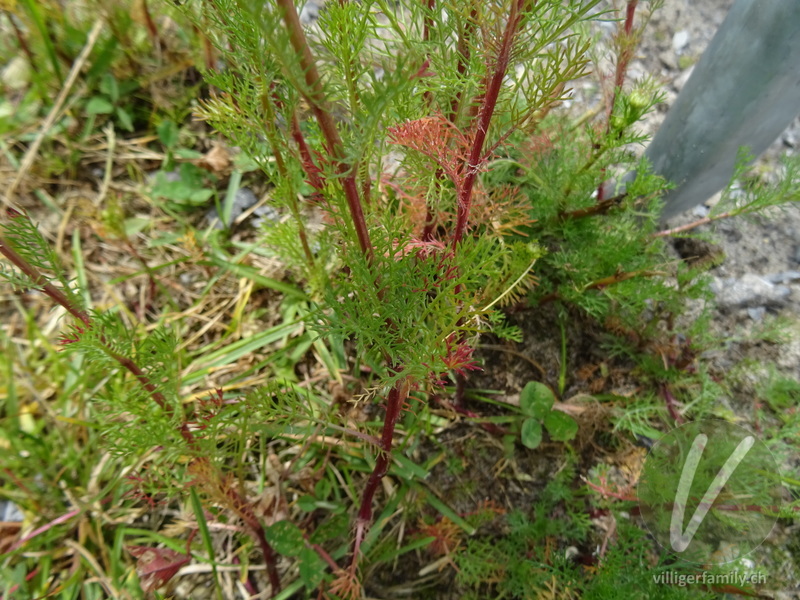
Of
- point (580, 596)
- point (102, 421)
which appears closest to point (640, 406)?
Answer: point (580, 596)

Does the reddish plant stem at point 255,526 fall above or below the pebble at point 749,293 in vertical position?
below

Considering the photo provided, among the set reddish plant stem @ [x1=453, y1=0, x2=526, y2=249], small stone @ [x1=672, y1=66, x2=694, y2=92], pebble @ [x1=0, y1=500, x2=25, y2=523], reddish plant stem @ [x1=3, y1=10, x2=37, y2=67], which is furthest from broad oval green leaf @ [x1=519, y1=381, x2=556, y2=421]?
reddish plant stem @ [x1=3, y1=10, x2=37, y2=67]

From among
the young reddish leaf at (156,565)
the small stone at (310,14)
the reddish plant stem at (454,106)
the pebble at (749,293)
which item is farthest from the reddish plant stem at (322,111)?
the small stone at (310,14)

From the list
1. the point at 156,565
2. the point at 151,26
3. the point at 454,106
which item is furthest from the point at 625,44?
the point at 151,26

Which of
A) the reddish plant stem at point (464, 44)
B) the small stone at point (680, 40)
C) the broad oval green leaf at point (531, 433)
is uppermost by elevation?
the small stone at point (680, 40)

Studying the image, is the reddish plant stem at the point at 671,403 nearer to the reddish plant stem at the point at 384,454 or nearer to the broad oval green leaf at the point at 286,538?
the reddish plant stem at the point at 384,454

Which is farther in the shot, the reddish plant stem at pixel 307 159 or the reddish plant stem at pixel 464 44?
the reddish plant stem at pixel 307 159

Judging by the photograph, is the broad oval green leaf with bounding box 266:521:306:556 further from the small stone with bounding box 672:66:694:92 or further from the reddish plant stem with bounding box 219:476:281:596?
the small stone with bounding box 672:66:694:92

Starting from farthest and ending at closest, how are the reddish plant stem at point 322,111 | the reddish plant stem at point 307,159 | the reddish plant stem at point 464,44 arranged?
1. the reddish plant stem at point 307,159
2. the reddish plant stem at point 464,44
3. the reddish plant stem at point 322,111

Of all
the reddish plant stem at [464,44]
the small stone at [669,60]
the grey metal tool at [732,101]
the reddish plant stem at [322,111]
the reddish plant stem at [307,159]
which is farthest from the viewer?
the small stone at [669,60]
